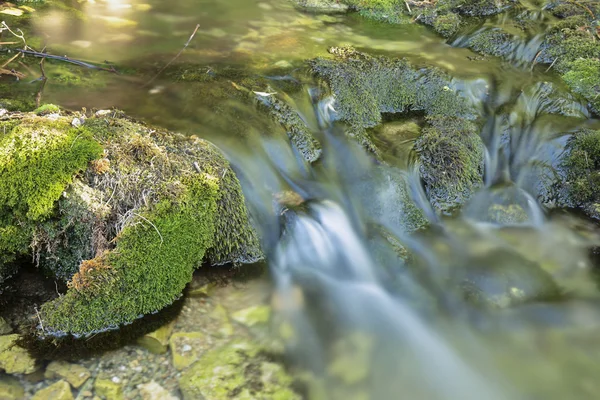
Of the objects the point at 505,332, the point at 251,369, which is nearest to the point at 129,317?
the point at 251,369

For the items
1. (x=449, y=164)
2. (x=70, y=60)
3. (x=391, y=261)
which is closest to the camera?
(x=391, y=261)

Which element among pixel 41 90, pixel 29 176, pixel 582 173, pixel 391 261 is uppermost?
pixel 582 173

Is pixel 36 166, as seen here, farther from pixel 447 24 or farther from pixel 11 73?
pixel 447 24

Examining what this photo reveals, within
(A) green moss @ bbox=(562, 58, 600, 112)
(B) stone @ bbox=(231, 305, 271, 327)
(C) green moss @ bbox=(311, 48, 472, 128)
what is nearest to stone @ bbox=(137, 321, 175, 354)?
(B) stone @ bbox=(231, 305, 271, 327)

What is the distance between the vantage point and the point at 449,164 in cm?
520

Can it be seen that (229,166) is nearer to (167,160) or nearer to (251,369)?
(167,160)

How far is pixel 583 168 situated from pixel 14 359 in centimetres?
613

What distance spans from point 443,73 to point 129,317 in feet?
17.8

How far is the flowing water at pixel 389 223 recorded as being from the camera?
3625mm

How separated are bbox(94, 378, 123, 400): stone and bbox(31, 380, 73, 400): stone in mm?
168

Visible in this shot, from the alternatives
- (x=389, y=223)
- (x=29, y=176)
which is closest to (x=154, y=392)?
(x=29, y=176)

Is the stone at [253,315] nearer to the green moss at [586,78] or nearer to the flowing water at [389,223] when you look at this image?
the flowing water at [389,223]

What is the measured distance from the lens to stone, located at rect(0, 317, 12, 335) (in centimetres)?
326

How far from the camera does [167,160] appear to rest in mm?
3850
